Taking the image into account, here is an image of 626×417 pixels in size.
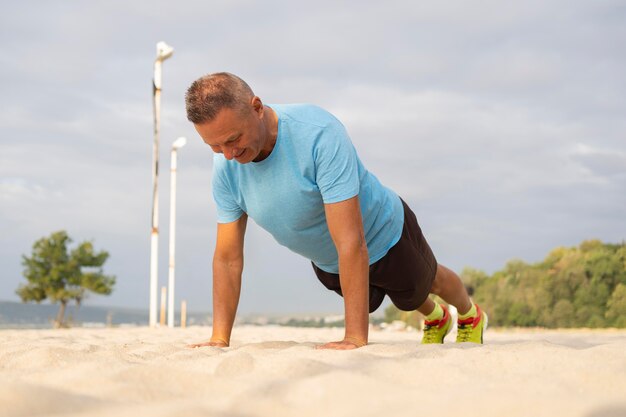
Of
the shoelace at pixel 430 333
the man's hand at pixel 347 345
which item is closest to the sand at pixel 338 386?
the man's hand at pixel 347 345

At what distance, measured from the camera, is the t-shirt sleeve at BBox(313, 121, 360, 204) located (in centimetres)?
304

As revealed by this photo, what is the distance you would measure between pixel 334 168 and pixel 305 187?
0.61 feet

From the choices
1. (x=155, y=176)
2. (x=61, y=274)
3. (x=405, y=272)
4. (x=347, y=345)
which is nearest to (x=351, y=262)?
(x=347, y=345)

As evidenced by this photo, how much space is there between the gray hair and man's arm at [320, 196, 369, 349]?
0.59m

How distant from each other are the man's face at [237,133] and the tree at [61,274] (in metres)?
21.8

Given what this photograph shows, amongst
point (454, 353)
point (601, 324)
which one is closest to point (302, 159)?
point (454, 353)

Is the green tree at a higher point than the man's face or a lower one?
lower

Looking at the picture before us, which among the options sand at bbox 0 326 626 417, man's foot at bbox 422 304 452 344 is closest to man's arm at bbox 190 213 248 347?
sand at bbox 0 326 626 417

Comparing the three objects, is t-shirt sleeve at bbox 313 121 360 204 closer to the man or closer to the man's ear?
the man

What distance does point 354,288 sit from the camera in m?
3.06

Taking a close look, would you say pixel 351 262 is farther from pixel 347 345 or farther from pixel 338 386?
pixel 338 386

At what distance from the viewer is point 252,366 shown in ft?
6.89

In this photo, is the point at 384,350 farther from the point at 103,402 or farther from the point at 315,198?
the point at 103,402

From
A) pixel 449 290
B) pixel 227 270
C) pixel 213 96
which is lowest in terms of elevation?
pixel 449 290
